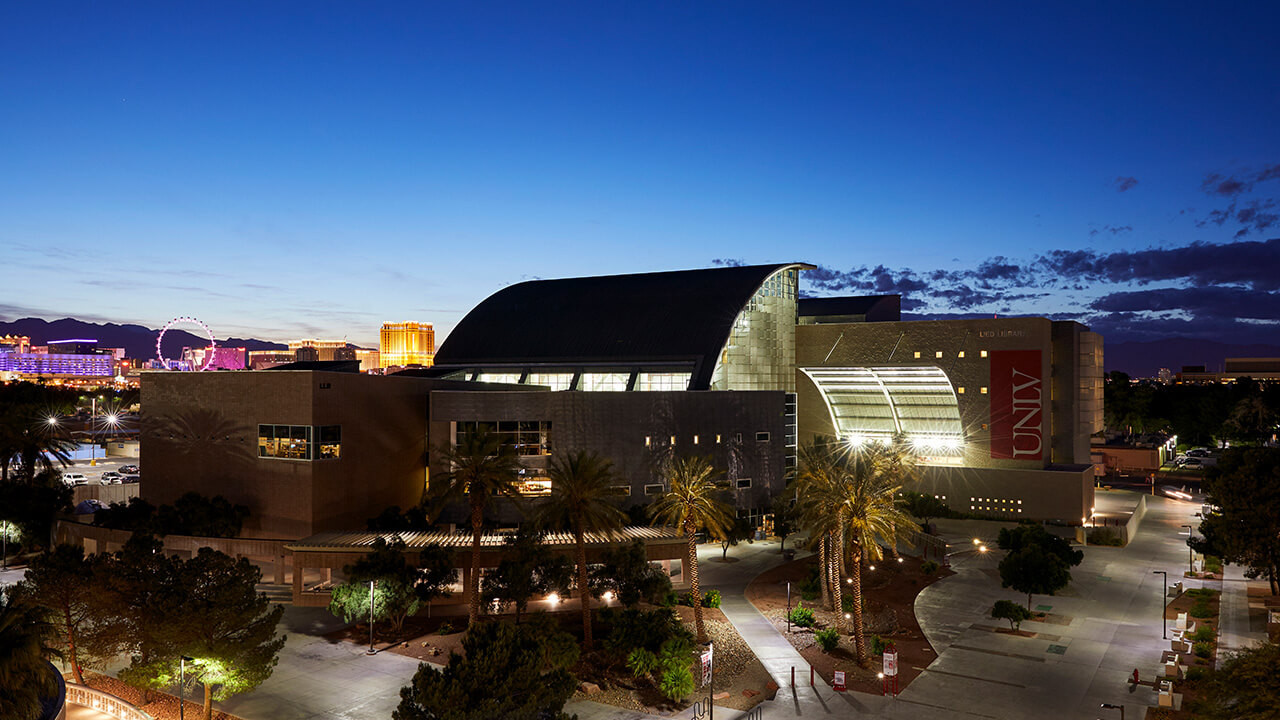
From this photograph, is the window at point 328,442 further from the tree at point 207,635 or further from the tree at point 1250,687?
the tree at point 1250,687

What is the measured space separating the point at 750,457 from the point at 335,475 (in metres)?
34.6

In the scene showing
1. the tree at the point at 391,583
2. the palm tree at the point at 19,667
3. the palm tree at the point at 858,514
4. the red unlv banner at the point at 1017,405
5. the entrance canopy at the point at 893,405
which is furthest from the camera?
the entrance canopy at the point at 893,405

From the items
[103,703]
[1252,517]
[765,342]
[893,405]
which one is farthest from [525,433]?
[1252,517]

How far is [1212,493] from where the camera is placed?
5447 cm

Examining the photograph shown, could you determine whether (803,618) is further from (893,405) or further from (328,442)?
(893,405)

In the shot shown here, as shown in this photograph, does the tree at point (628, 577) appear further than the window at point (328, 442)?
No

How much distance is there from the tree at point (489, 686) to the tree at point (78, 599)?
1611 cm

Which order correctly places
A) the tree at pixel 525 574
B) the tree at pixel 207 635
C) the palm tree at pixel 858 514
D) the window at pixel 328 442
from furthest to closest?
the window at pixel 328 442
the tree at pixel 525 574
the palm tree at pixel 858 514
the tree at pixel 207 635

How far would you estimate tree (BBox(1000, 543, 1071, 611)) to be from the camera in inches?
1865

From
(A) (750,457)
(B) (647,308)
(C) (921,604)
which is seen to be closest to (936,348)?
(A) (750,457)

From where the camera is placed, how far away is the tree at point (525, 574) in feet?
137

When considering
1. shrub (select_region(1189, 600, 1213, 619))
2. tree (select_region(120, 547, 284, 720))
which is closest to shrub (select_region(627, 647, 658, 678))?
tree (select_region(120, 547, 284, 720))

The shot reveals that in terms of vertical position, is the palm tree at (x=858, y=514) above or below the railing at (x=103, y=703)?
above

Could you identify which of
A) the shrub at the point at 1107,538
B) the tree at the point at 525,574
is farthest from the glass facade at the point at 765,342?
the tree at the point at 525,574
